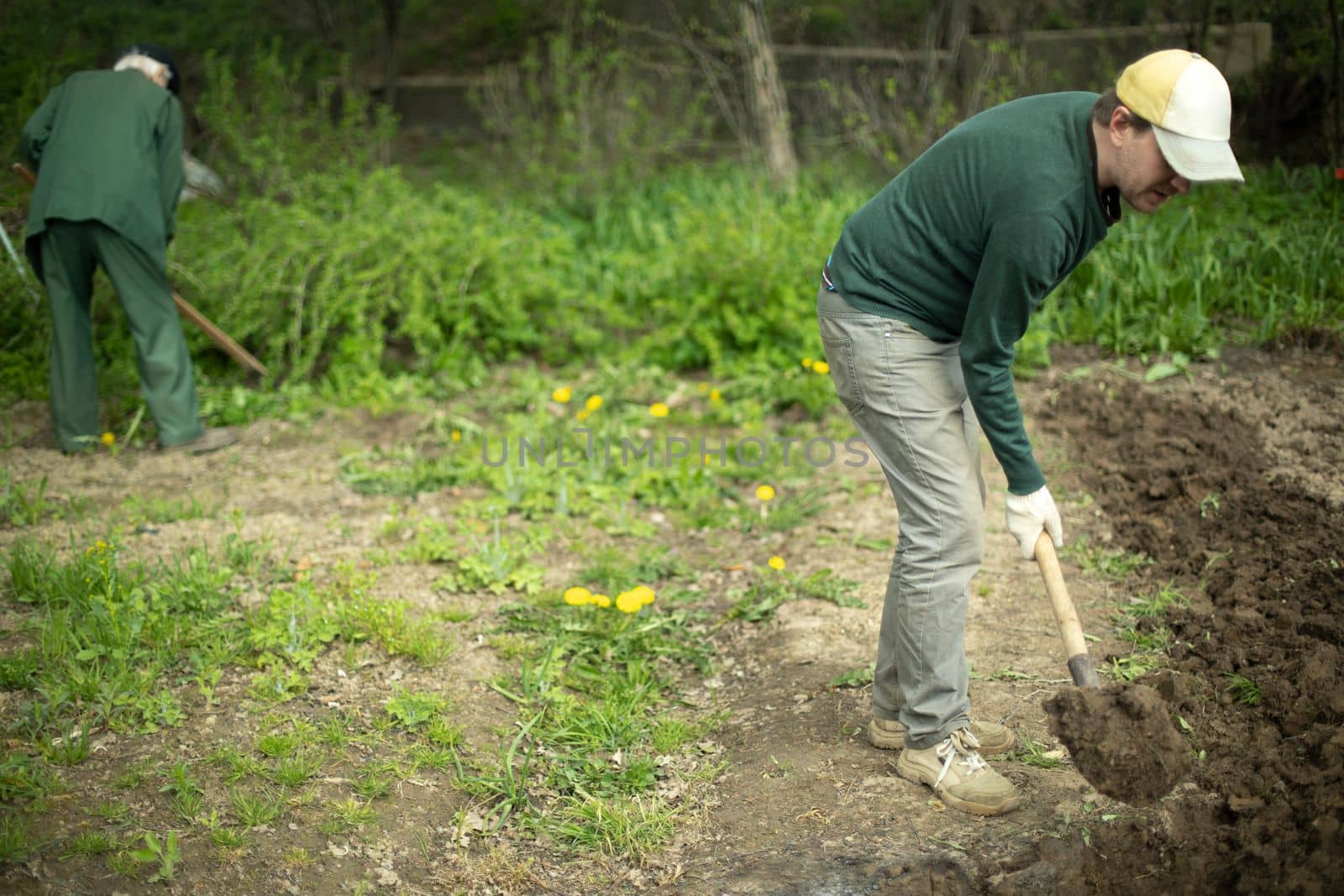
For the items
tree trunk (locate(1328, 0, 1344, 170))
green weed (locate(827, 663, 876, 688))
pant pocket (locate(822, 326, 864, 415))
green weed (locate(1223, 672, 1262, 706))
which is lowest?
green weed (locate(827, 663, 876, 688))

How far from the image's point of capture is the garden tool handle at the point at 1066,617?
2814 millimetres

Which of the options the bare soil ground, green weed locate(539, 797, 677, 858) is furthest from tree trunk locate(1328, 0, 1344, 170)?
green weed locate(539, 797, 677, 858)

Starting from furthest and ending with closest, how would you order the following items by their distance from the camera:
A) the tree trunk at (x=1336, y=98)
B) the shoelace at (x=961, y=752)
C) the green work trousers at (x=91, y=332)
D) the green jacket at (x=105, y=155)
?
the tree trunk at (x=1336, y=98)
the green work trousers at (x=91, y=332)
the green jacket at (x=105, y=155)
the shoelace at (x=961, y=752)

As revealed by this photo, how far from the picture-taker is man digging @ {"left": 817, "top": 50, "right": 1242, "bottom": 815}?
242 centimetres

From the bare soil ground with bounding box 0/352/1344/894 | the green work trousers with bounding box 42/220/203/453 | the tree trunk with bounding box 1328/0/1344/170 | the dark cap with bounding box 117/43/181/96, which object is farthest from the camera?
the tree trunk with bounding box 1328/0/1344/170

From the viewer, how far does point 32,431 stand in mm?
5797

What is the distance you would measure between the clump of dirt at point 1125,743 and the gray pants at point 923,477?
347 mm

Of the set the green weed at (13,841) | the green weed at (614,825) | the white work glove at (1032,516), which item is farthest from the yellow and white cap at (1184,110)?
the green weed at (13,841)

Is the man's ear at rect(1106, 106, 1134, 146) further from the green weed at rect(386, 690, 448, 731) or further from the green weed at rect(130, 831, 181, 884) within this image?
the green weed at rect(130, 831, 181, 884)

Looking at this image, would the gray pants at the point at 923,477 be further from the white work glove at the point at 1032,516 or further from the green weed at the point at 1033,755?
the green weed at the point at 1033,755

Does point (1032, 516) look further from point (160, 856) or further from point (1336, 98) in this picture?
point (1336, 98)

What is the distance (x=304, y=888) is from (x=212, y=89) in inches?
257

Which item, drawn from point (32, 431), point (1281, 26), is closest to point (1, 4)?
point (32, 431)

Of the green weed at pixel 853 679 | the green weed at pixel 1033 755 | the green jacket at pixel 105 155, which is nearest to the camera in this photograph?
the green weed at pixel 1033 755
